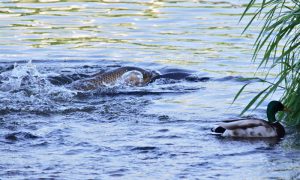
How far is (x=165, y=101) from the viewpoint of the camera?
470 inches

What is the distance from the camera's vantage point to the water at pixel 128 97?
29.0 feet

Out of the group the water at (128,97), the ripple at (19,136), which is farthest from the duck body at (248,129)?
the ripple at (19,136)

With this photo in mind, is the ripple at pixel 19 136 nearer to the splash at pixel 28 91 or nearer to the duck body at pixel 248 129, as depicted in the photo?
the splash at pixel 28 91

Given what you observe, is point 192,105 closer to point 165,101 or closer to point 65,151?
point 165,101

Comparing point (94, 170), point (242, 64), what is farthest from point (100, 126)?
point (242, 64)

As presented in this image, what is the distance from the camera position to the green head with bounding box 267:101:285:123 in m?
10.0

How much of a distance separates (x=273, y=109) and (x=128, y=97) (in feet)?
8.69

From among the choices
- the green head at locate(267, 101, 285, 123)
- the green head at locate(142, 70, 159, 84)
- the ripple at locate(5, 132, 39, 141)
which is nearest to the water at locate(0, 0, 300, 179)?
the ripple at locate(5, 132, 39, 141)

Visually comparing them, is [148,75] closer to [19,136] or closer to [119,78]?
[119,78]

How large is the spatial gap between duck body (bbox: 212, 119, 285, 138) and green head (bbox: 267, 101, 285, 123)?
0.46 ft

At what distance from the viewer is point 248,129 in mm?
9914

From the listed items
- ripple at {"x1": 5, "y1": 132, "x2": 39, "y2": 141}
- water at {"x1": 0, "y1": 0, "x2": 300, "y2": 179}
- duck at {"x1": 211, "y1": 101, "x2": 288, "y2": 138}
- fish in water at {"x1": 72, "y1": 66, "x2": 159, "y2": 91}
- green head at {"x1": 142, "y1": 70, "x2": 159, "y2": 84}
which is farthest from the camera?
green head at {"x1": 142, "y1": 70, "x2": 159, "y2": 84}

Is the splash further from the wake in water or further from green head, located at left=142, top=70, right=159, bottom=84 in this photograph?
green head, located at left=142, top=70, right=159, bottom=84

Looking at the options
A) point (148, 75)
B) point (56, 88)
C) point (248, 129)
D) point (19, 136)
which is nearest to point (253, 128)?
point (248, 129)
